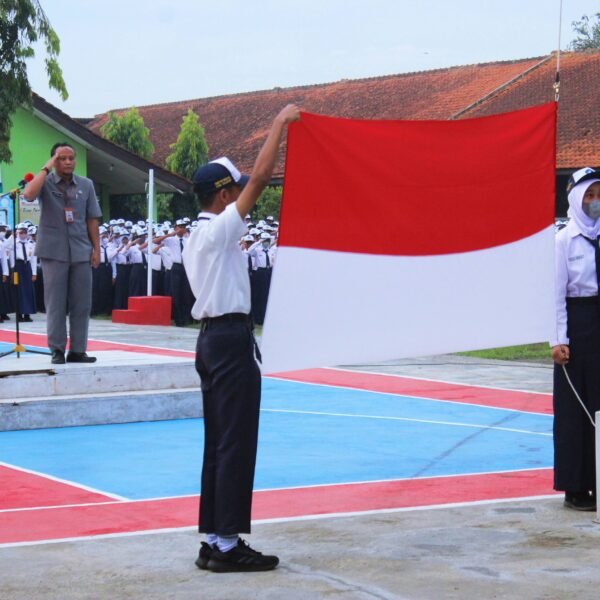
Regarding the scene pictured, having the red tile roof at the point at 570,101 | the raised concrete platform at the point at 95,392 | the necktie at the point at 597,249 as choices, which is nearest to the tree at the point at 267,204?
the red tile roof at the point at 570,101

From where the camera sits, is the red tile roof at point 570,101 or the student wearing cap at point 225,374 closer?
the student wearing cap at point 225,374

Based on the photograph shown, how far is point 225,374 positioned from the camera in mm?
6625

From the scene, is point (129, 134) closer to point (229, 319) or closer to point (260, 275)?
point (260, 275)

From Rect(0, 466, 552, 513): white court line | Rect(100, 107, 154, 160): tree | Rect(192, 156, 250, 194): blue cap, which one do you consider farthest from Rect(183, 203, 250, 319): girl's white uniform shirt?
Rect(100, 107, 154, 160): tree

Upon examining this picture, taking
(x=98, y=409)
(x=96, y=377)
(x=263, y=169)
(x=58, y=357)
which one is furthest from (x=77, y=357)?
(x=263, y=169)

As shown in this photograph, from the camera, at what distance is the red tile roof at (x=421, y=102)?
1734 inches

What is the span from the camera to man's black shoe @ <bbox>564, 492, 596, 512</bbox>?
8.00 meters

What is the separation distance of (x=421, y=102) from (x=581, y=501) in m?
45.3

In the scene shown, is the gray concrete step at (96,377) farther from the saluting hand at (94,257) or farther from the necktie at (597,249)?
the necktie at (597,249)

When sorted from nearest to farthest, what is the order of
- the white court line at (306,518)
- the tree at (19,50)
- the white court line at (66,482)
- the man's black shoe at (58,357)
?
the white court line at (306,518) → the white court line at (66,482) → the man's black shoe at (58,357) → the tree at (19,50)

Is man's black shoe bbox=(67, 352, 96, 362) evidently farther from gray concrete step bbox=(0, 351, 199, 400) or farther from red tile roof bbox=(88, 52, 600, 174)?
red tile roof bbox=(88, 52, 600, 174)

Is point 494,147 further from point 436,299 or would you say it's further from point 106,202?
point 106,202

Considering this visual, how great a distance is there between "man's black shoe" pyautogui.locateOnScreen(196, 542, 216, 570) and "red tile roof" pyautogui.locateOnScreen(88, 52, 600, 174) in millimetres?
35919

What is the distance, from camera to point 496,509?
26.4 ft
